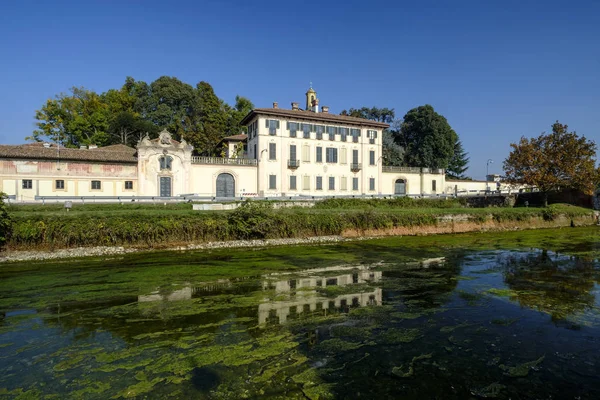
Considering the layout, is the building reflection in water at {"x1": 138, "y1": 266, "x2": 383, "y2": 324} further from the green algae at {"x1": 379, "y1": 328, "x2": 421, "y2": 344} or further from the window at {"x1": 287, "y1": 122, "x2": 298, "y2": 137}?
the window at {"x1": 287, "y1": 122, "x2": 298, "y2": 137}

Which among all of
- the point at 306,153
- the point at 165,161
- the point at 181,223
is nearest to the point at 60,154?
the point at 165,161

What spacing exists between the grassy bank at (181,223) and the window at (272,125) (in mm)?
15091

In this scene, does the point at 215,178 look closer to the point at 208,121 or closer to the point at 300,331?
the point at 208,121

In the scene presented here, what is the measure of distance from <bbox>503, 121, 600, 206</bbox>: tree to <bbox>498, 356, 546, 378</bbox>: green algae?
34.9 metres

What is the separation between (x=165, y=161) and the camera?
1276 inches

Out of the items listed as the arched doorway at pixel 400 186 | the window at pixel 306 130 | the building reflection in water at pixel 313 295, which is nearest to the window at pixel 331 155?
the window at pixel 306 130

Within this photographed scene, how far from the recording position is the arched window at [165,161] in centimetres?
3225

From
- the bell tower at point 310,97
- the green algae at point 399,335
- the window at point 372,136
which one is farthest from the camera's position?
the bell tower at point 310,97

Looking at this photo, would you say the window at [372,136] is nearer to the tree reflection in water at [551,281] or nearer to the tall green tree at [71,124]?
the tree reflection in water at [551,281]

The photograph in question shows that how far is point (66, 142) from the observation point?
46594 millimetres

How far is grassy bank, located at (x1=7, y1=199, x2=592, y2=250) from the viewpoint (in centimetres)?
1642

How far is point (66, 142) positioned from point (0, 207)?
3709 cm

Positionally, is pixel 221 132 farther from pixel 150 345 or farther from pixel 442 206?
pixel 150 345

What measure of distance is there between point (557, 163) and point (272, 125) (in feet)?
96.0
